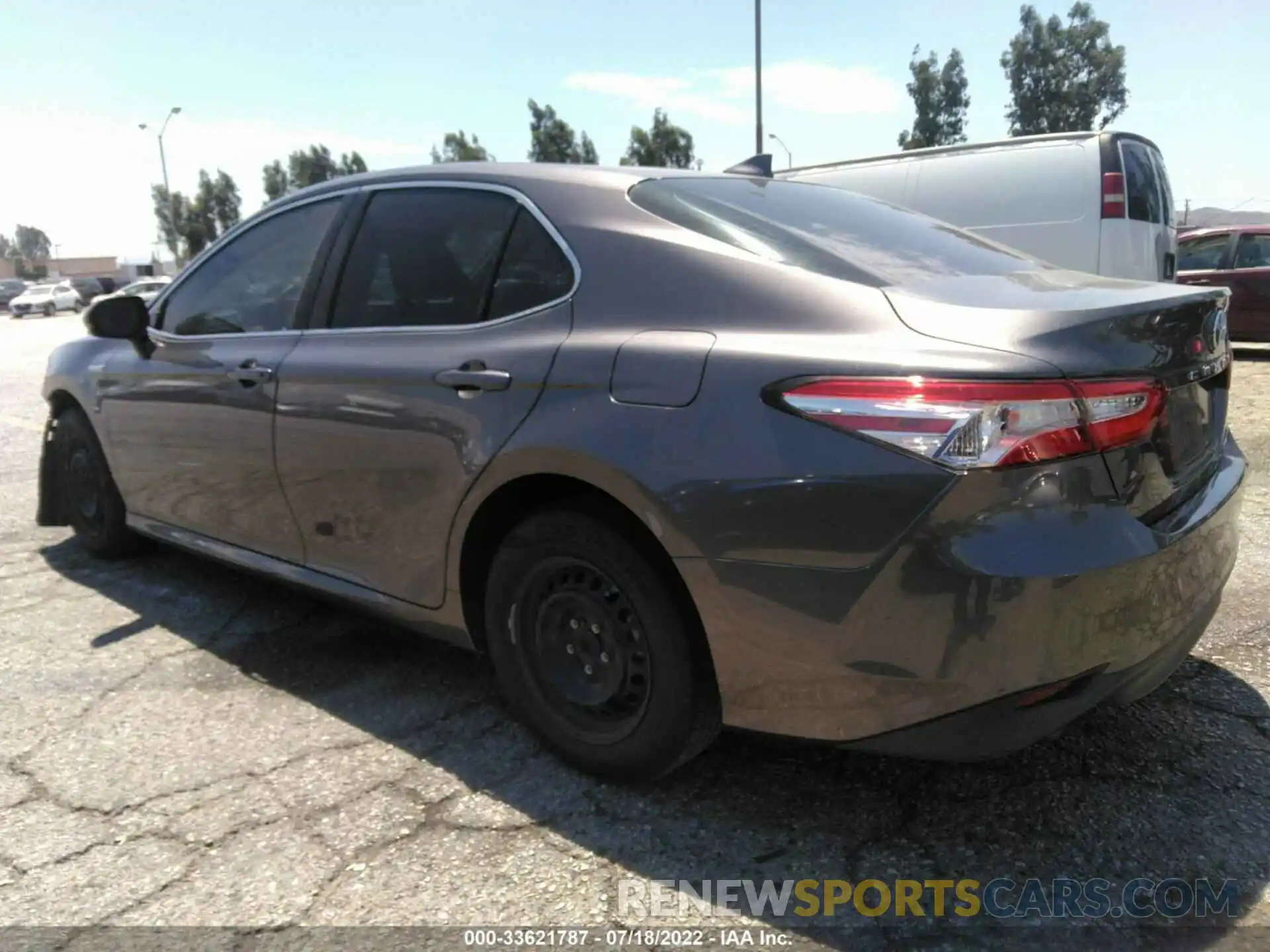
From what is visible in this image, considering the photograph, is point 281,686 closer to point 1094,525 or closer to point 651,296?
point 651,296

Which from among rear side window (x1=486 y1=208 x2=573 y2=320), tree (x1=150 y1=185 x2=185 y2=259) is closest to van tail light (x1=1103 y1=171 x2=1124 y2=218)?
rear side window (x1=486 y1=208 x2=573 y2=320)

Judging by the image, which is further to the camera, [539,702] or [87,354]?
[87,354]

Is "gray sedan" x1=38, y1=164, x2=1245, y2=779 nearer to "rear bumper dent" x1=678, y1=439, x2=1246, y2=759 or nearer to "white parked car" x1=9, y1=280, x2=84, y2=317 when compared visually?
"rear bumper dent" x1=678, y1=439, x2=1246, y2=759

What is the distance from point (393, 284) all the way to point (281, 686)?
135cm

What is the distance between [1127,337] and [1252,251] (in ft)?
36.2

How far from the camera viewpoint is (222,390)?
134 inches

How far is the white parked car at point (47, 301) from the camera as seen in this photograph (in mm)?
46750

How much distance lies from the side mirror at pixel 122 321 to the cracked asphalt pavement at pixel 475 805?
128 cm

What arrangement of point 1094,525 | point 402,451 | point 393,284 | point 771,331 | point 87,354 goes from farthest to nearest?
point 87,354 < point 393,284 < point 402,451 < point 771,331 < point 1094,525

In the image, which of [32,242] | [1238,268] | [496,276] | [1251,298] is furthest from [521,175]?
[32,242]

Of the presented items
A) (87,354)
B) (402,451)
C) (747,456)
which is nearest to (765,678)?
(747,456)

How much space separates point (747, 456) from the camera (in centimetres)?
200

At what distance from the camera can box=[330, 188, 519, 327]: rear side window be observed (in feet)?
9.02

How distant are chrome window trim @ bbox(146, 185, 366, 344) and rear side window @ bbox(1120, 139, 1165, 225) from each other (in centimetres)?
714
